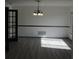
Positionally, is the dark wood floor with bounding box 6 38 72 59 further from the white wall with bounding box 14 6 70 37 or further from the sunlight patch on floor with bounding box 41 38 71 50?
the white wall with bounding box 14 6 70 37

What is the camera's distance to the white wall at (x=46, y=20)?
1077 centimetres

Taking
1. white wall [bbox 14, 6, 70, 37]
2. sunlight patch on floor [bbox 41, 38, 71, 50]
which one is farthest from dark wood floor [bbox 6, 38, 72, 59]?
white wall [bbox 14, 6, 70, 37]

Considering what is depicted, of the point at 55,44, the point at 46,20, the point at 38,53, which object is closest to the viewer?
the point at 38,53

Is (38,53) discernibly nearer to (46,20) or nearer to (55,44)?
(55,44)

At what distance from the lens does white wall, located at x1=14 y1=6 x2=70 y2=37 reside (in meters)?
10.8

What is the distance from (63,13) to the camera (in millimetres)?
10805

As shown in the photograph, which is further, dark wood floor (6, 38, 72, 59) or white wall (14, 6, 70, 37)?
white wall (14, 6, 70, 37)

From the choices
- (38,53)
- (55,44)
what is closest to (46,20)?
(55,44)

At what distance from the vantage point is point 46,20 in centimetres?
1088

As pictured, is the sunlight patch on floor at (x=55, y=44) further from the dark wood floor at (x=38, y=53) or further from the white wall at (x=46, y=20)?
the white wall at (x=46, y=20)

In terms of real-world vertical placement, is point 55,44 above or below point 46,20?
below
